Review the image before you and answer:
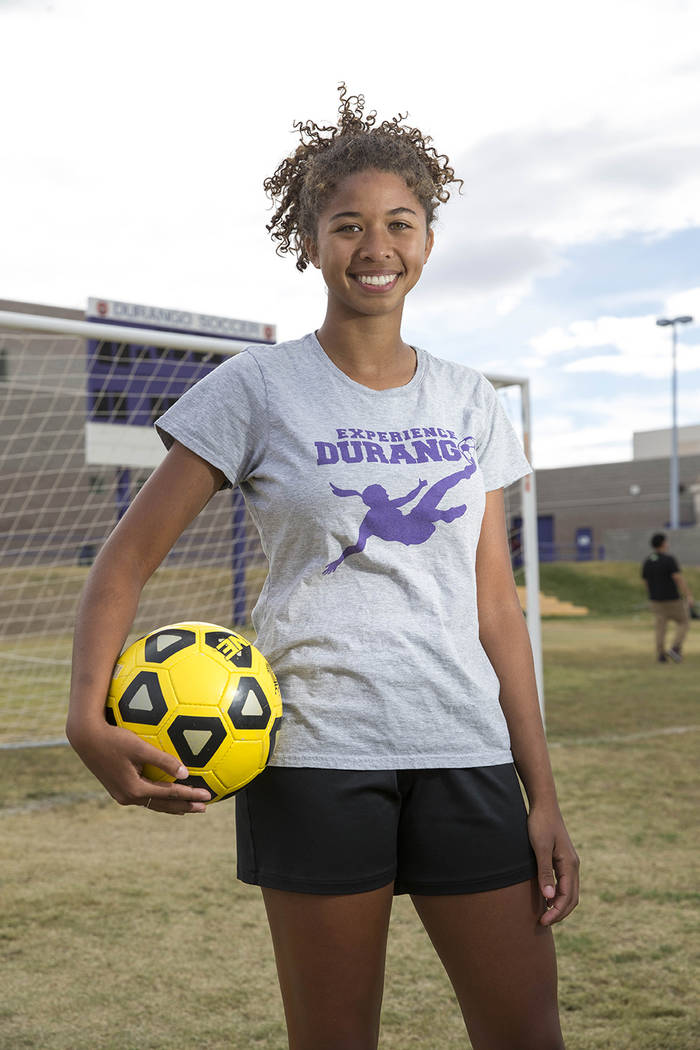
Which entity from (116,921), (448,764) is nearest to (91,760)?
(448,764)

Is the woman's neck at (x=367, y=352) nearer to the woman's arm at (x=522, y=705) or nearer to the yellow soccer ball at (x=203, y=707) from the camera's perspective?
the woman's arm at (x=522, y=705)

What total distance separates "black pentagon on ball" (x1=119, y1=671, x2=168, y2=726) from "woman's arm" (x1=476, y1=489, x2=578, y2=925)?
56 cm

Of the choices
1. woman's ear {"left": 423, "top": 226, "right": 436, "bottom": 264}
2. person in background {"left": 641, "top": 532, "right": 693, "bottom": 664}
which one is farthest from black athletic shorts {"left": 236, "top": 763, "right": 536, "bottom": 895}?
person in background {"left": 641, "top": 532, "right": 693, "bottom": 664}

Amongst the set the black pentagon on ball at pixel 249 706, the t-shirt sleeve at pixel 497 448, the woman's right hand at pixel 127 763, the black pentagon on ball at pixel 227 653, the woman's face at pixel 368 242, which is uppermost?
the woman's face at pixel 368 242

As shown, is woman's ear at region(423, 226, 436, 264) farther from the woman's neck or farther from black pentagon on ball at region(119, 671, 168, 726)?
black pentagon on ball at region(119, 671, 168, 726)

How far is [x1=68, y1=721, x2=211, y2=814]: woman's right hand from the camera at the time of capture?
1.48 m

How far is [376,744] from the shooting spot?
154 cm

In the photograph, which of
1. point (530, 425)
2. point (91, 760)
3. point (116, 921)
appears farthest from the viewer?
point (530, 425)

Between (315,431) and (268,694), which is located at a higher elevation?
(315,431)

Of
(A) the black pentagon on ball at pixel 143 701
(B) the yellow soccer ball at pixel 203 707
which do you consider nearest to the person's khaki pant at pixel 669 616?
(B) the yellow soccer ball at pixel 203 707

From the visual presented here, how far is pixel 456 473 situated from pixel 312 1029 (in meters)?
0.88

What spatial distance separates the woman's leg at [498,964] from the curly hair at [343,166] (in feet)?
3.80

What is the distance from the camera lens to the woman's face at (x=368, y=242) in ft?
5.58

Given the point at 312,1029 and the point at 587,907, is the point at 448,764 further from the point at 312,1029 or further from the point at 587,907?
the point at 587,907
